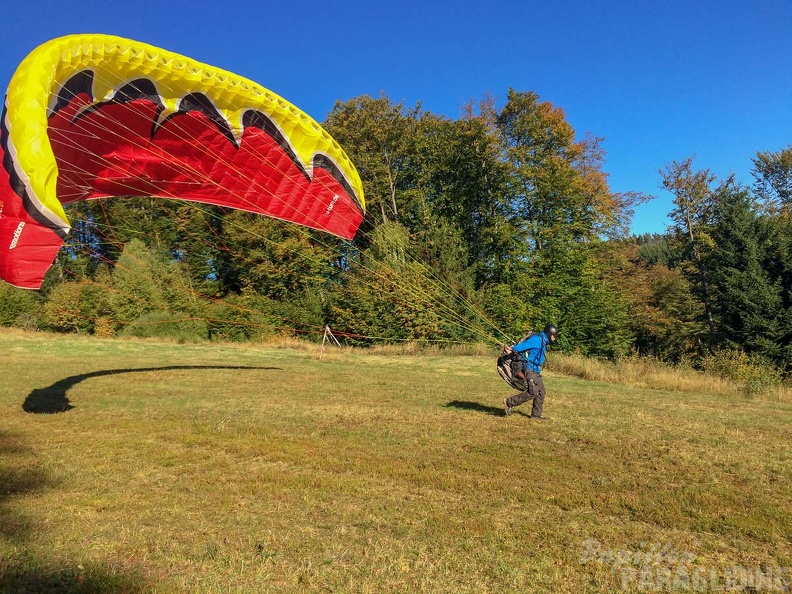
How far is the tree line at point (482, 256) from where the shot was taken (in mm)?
26922

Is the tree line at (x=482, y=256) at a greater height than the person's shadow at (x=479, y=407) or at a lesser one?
greater

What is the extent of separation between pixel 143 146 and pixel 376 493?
7.52 meters

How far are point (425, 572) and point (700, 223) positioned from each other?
3685cm

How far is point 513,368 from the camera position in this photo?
8.62 meters

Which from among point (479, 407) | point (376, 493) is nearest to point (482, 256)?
point (479, 407)

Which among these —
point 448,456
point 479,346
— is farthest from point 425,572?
point 479,346

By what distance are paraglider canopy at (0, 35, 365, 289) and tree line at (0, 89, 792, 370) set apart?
13.6 metres

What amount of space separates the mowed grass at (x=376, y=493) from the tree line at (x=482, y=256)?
54.1 feet

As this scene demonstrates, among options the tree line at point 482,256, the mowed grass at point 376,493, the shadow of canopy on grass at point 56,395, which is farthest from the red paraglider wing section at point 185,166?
the tree line at point 482,256

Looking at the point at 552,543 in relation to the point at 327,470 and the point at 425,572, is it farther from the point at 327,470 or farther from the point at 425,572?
the point at 327,470

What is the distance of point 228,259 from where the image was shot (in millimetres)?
32281

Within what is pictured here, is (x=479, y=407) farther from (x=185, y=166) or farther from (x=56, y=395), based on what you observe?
(x=56, y=395)

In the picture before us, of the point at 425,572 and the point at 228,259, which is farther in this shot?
the point at 228,259

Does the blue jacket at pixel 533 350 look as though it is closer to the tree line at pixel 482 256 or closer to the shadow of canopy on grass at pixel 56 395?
the shadow of canopy on grass at pixel 56 395
